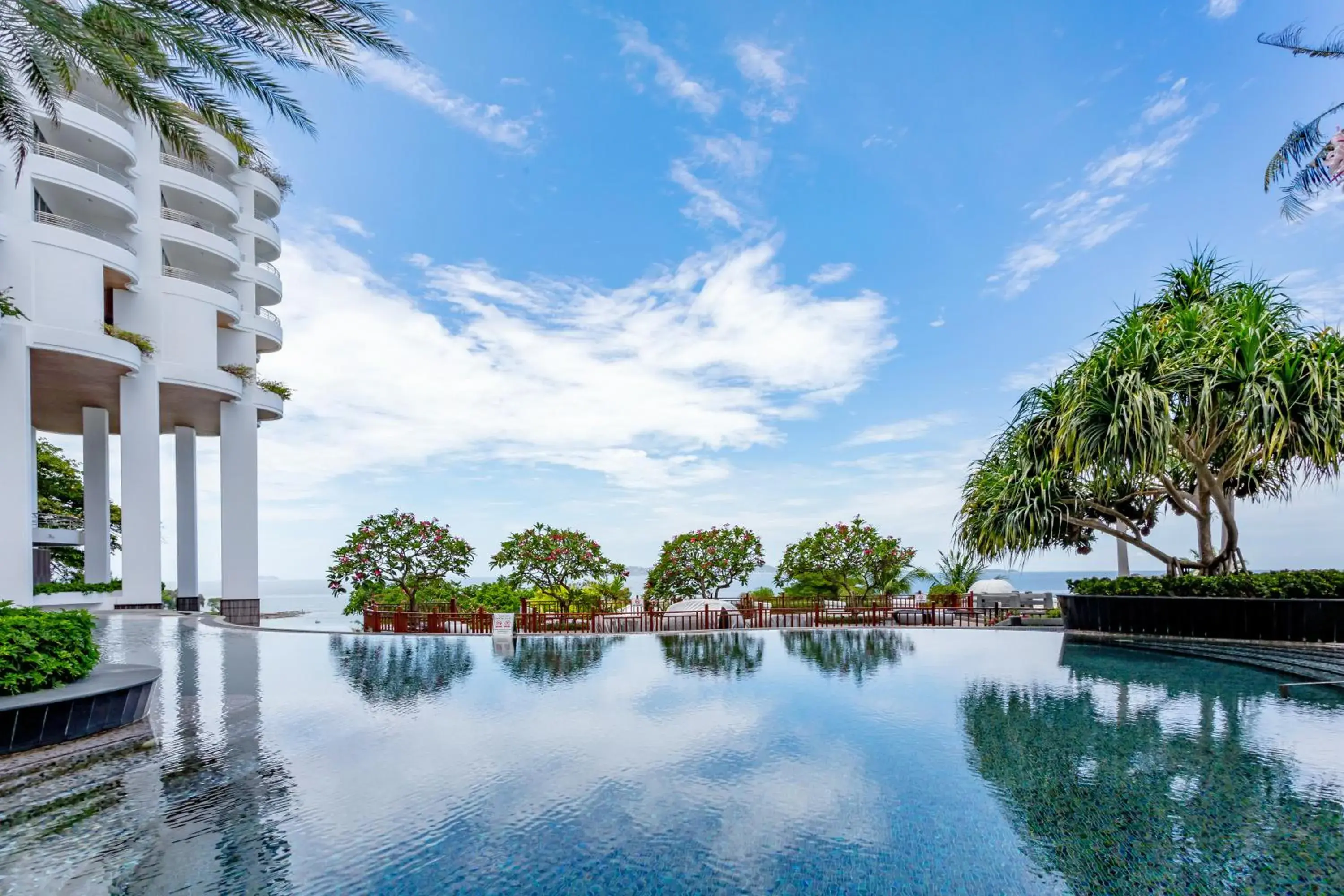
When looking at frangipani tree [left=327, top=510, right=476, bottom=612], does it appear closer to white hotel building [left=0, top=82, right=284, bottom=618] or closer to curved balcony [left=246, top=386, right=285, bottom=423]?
white hotel building [left=0, top=82, right=284, bottom=618]

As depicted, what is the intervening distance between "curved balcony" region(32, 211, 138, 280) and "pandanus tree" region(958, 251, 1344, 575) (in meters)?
26.0

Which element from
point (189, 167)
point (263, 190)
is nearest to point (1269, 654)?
point (189, 167)

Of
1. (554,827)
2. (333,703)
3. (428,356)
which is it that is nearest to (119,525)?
(428,356)

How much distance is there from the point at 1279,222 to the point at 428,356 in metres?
23.7

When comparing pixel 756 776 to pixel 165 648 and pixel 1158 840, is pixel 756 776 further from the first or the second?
pixel 165 648

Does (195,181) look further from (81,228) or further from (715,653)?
(715,653)

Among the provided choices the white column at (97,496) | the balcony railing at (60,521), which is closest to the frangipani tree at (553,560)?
the white column at (97,496)

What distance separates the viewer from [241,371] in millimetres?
25656

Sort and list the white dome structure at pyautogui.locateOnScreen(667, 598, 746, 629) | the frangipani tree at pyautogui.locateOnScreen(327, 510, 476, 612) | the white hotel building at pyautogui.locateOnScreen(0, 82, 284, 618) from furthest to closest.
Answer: the frangipani tree at pyautogui.locateOnScreen(327, 510, 476, 612)
the white dome structure at pyautogui.locateOnScreen(667, 598, 746, 629)
the white hotel building at pyautogui.locateOnScreen(0, 82, 284, 618)

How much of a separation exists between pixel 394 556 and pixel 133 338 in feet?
32.9

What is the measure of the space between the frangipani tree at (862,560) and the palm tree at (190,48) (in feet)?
68.4

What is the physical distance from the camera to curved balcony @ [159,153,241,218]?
79.6ft

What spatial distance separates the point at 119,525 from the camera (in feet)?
110

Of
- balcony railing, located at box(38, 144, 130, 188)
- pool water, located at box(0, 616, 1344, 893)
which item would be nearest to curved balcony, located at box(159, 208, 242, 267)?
balcony railing, located at box(38, 144, 130, 188)
